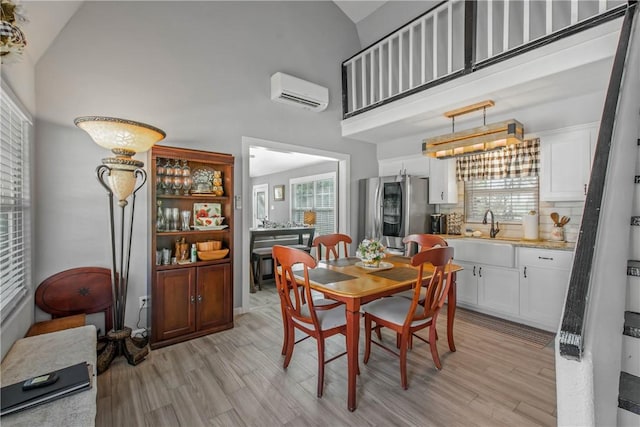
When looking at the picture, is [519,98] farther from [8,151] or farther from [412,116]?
[8,151]

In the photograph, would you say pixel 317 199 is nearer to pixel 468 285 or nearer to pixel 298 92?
pixel 298 92

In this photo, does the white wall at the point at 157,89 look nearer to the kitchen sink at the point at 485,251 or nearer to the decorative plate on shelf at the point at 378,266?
the decorative plate on shelf at the point at 378,266

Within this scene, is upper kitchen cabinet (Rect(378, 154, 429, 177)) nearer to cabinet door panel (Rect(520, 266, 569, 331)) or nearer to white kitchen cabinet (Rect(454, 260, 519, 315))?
white kitchen cabinet (Rect(454, 260, 519, 315))

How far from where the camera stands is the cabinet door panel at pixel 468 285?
3740 millimetres

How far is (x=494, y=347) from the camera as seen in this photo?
283cm

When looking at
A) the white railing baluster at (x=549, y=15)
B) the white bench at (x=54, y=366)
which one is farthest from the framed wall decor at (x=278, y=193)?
the white railing baluster at (x=549, y=15)

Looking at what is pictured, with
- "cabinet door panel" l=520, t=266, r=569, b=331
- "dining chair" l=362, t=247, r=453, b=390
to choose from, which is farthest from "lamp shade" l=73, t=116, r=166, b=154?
"cabinet door panel" l=520, t=266, r=569, b=331

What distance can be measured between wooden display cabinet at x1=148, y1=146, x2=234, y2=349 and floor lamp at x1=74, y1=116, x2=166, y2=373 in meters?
0.25

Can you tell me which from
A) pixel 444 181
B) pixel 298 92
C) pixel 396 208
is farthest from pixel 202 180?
pixel 444 181

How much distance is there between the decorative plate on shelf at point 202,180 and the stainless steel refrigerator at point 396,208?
2.43 meters

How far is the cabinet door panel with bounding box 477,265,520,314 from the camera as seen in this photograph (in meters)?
3.40

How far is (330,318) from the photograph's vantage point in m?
2.24

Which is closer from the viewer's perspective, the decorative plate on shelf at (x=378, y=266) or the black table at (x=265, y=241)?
the decorative plate on shelf at (x=378, y=266)

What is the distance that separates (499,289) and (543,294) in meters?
0.42
